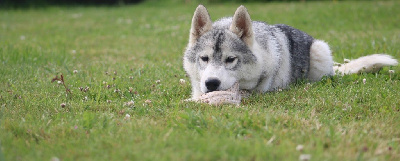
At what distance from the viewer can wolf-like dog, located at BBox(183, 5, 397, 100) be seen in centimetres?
471

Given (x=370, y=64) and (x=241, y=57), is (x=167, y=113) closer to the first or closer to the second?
(x=241, y=57)

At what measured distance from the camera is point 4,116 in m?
3.93

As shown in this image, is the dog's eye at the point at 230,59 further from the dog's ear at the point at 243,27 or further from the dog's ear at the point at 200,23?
the dog's ear at the point at 200,23

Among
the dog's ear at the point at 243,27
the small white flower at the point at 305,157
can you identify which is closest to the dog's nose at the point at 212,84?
the dog's ear at the point at 243,27

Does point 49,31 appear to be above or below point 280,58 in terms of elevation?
below

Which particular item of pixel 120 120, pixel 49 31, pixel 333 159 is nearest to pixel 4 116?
pixel 120 120

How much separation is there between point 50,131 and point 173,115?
107cm

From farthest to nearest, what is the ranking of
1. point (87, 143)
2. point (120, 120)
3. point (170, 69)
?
point (170, 69) → point (120, 120) → point (87, 143)

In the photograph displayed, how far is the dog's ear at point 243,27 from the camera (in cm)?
485

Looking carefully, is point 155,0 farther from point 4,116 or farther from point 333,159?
point 333,159

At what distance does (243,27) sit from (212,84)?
817 millimetres

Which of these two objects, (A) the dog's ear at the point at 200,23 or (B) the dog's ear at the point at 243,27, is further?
(A) the dog's ear at the point at 200,23

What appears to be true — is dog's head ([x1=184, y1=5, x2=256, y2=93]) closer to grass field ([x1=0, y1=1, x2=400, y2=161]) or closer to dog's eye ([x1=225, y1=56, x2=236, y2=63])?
dog's eye ([x1=225, y1=56, x2=236, y2=63])

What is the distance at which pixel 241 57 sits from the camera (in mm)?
4797
